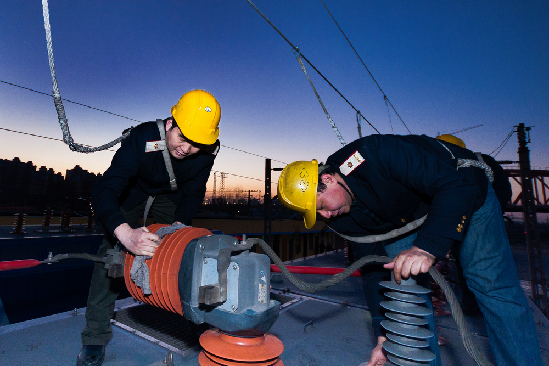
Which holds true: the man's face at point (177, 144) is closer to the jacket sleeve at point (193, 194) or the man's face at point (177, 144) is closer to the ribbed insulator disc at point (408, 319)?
the jacket sleeve at point (193, 194)

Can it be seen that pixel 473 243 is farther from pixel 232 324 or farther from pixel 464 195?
pixel 232 324

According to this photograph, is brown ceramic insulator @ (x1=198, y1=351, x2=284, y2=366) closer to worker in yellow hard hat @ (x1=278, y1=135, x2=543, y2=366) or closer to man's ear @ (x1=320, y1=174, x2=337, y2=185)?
worker in yellow hard hat @ (x1=278, y1=135, x2=543, y2=366)

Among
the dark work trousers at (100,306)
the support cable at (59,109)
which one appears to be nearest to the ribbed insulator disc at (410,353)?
the dark work trousers at (100,306)

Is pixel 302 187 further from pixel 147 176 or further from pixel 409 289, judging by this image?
pixel 147 176

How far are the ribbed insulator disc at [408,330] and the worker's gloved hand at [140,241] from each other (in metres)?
1.09

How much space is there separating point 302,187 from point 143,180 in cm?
133

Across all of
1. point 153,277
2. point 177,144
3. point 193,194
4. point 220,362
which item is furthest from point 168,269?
point 193,194

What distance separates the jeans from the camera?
5.06 feet

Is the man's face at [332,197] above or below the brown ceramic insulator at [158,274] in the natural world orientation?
above

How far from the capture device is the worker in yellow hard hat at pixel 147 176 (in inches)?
74.4

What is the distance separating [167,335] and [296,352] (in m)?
1.08

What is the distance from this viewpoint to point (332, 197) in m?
1.82

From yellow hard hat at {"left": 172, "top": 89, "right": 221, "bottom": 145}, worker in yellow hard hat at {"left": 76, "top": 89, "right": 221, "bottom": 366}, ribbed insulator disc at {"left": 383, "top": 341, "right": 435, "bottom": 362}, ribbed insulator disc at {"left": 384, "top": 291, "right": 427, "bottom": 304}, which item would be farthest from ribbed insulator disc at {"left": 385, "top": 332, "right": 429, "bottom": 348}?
yellow hard hat at {"left": 172, "top": 89, "right": 221, "bottom": 145}

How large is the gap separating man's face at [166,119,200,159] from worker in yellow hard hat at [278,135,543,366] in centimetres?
76
